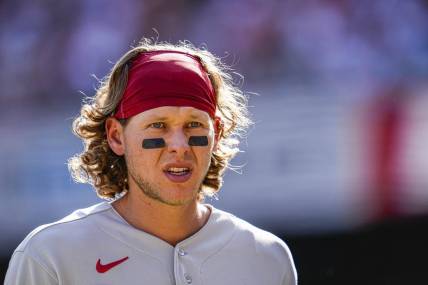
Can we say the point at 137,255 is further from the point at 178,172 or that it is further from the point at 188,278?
the point at 178,172

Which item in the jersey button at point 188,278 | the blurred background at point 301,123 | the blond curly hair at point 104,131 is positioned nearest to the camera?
the jersey button at point 188,278

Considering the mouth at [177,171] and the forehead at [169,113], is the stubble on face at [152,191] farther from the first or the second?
the forehead at [169,113]

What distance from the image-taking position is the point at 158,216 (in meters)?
3.28

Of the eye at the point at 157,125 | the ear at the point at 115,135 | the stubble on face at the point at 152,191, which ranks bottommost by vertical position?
the stubble on face at the point at 152,191

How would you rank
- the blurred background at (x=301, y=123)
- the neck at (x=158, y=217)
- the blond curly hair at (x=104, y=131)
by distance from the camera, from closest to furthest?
1. the neck at (x=158, y=217)
2. the blond curly hair at (x=104, y=131)
3. the blurred background at (x=301, y=123)

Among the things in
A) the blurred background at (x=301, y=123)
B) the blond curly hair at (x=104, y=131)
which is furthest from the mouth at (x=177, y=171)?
the blurred background at (x=301, y=123)

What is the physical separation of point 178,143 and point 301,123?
311 cm

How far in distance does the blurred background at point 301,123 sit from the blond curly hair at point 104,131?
6.70 ft

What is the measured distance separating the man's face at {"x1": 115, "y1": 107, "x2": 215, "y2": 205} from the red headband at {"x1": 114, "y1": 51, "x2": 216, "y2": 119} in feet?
0.09

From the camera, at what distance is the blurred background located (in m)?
5.96

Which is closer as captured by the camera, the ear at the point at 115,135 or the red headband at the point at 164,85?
the red headband at the point at 164,85

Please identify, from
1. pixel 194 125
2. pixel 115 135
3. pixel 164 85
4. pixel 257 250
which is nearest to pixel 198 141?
pixel 194 125

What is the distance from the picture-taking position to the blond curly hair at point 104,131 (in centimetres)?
341

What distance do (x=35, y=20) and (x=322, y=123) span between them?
2.47 m
